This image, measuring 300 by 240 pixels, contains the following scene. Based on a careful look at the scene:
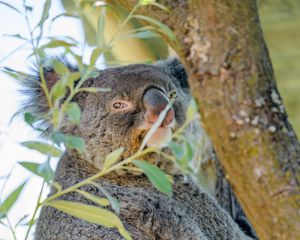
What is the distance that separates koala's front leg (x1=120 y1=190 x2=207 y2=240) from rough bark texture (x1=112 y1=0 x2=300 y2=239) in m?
1.33

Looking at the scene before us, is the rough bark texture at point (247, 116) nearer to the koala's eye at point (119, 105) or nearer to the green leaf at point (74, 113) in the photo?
the green leaf at point (74, 113)

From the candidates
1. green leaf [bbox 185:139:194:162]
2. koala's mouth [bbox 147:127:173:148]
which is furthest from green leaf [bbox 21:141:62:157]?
koala's mouth [bbox 147:127:173:148]

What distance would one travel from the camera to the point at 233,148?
4.98ft

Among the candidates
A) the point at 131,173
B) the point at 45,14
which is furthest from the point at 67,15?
the point at 131,173

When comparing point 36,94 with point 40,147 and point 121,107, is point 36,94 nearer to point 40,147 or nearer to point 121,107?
point 121,107

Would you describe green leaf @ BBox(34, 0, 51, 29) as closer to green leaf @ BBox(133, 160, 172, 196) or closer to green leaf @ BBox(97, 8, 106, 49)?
green leaf @ BBox(97, 8, 106, 49)

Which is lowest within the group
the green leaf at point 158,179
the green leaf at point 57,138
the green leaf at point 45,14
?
the green leaf at point 158,179

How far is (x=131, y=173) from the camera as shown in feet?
10.5

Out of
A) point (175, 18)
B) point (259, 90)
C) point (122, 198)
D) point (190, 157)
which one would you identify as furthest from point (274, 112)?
point (122, 198)

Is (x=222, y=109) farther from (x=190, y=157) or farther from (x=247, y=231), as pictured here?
(x=247, y=231)

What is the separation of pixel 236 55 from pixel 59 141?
45 cm

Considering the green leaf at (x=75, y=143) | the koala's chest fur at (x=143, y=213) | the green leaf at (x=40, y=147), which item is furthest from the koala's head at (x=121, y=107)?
the green leaf at (x=75, y=143)

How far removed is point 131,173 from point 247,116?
1.72 meters

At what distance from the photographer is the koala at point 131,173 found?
2855mm
